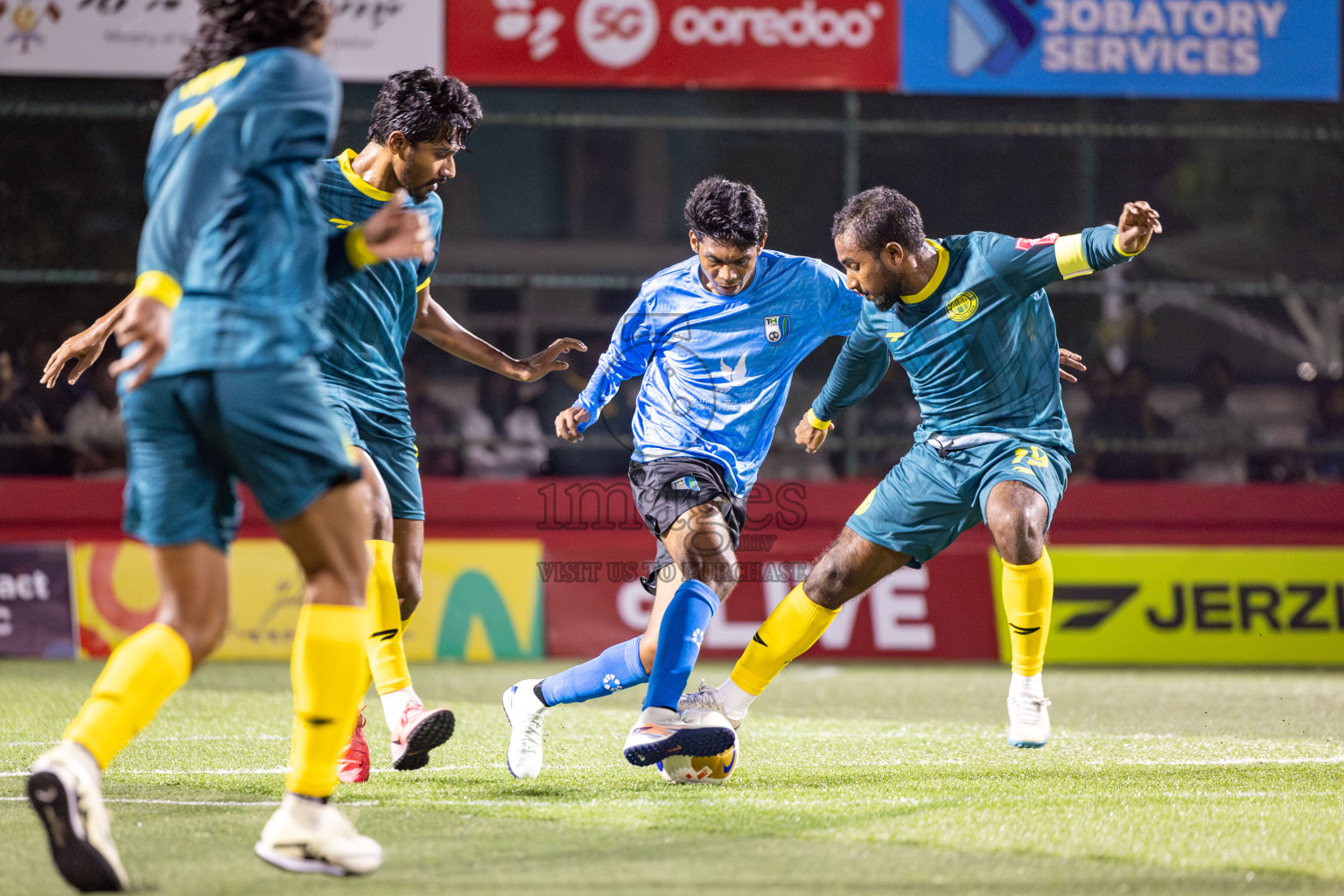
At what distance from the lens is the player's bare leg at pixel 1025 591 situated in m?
5.19

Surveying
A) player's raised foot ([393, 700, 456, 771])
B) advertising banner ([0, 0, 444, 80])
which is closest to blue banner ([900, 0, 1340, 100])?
Answer: advertising banner ([0, 0, 444, 80])

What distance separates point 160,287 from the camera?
3.33m

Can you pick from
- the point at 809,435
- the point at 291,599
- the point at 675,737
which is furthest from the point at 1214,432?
the point at 675,737

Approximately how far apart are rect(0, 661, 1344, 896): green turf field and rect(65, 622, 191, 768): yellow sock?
13.4 inches

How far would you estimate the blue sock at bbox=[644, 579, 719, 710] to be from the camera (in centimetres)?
481

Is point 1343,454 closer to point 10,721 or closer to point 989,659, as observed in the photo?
point 989,659

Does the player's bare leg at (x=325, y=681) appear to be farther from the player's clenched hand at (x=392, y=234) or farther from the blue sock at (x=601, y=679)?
the blue sock at (x=601, y=679)

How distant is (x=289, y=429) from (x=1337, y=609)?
9.01 m

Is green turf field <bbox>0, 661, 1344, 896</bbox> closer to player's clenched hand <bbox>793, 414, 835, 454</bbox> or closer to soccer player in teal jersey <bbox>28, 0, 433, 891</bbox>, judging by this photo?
soccer player in teal jersey <bbox>28, 0, 433, 891</bbox>

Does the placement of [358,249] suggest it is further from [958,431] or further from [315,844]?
[958,431]

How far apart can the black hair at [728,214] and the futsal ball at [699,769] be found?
1783 mm

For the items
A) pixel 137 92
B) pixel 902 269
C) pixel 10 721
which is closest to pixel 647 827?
pixel 902 269

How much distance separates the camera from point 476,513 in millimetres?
11031

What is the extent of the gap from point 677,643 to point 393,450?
122 centimetres
